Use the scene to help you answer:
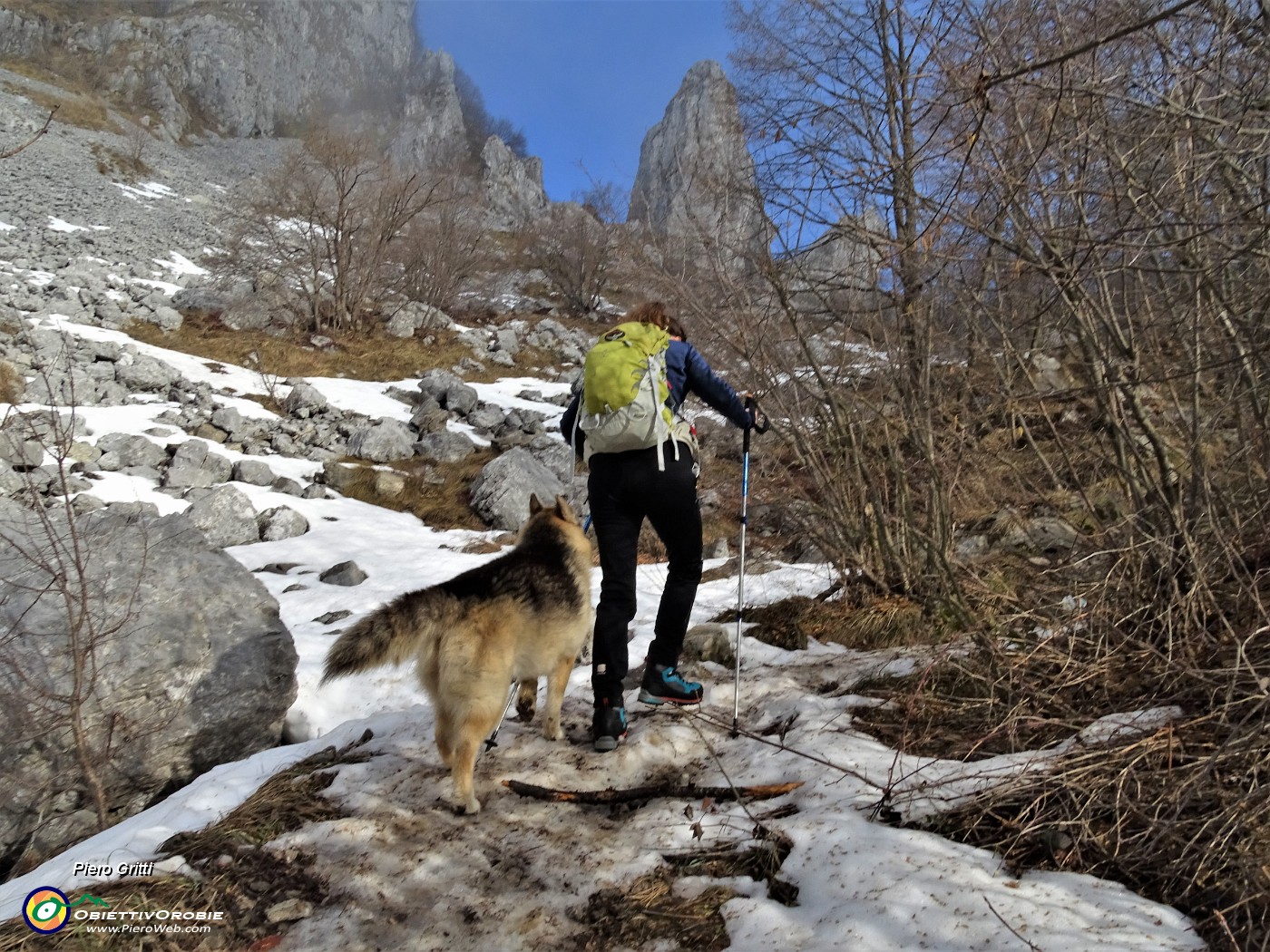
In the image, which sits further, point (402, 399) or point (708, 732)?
point (402, 399)

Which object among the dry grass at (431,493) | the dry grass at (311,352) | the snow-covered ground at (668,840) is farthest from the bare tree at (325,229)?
the snow-covered ground at (668,840)

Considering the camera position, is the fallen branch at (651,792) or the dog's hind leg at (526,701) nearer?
the fallen branch at (651,792)

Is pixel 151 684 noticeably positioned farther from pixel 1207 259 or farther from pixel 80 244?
pixel 80 244

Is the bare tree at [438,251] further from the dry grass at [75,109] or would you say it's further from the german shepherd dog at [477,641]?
the dry grass at [75,109]

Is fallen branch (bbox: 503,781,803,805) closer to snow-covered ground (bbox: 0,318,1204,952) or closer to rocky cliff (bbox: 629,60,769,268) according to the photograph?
snow-covered ground (bbox: 0,318,1204,952)

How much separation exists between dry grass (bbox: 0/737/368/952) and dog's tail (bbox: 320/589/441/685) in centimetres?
58

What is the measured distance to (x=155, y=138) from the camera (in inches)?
1855

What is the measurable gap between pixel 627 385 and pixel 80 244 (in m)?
24.8

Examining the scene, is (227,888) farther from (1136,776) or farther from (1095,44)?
(1095,44)

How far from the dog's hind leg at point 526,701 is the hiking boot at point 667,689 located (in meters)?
0.65

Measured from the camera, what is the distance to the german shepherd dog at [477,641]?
3.12 metres

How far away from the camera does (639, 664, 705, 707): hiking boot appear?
3.90 m

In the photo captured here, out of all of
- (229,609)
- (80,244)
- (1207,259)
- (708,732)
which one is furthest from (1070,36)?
(80,244)

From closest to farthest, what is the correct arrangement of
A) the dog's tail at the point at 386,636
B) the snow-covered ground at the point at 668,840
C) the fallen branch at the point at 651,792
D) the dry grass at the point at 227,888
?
the snow-covered ground at the point at 668,840 → the dry grass at the point at 227,888 → the fallen branch at the point at 651,792 → the dog's tail at the point at 386,636
